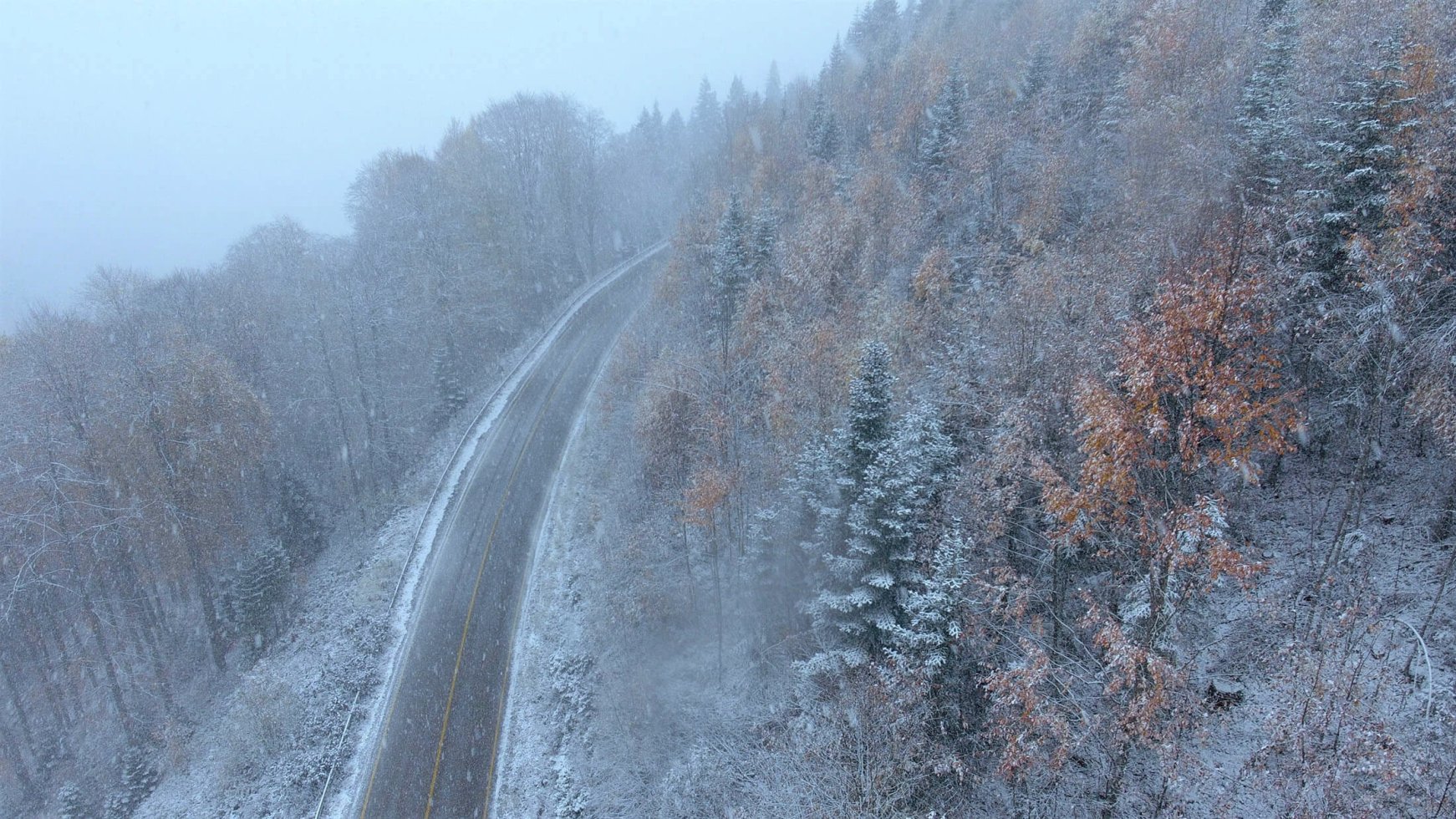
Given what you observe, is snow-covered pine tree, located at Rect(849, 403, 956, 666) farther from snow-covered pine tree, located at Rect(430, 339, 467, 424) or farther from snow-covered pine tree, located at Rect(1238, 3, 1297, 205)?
snow-covered pine tree, located at Rect(430, 339, 467, 424)

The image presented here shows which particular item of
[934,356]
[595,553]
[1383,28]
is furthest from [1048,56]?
[595,553]

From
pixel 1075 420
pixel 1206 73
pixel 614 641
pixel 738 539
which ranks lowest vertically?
pixel 614 641

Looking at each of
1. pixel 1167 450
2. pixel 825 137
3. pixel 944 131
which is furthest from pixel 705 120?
pixel 1167 450

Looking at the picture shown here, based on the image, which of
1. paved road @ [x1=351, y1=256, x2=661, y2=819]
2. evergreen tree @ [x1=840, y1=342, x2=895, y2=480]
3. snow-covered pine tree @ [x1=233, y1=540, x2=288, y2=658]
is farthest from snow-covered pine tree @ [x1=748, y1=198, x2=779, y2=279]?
snow-covered pine tree @ [x1=233, y1=540, x2=288, y2=658]

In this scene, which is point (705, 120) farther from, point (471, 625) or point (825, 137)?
point (471, 625)

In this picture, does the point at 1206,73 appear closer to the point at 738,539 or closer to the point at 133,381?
the point at 738,539

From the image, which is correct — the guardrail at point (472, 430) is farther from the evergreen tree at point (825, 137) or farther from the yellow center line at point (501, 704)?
the evergreen tree at point (825, 137)
